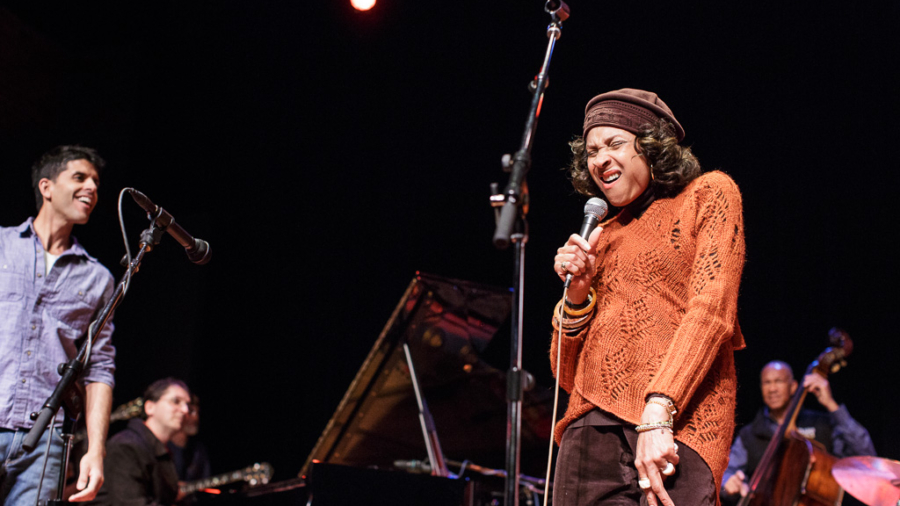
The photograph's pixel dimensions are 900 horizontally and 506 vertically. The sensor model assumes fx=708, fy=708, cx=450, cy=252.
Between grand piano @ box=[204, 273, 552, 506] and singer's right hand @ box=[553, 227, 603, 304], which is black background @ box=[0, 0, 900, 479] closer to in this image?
grand piano @ box=[204, 273, 552, 506]

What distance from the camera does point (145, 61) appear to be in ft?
18.3

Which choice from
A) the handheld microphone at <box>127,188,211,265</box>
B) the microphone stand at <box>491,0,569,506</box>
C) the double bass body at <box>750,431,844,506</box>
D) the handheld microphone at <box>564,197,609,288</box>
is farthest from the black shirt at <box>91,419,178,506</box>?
the double bass body at <box>750,431,844,506</box>

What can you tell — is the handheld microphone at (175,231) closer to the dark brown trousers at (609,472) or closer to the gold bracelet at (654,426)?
the dark brown trousers at (609,472)

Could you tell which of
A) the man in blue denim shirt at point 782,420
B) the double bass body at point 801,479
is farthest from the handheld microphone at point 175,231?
the man in blue denim shirt at point 782,420

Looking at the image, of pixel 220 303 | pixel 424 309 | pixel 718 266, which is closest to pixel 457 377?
pixel 424 309

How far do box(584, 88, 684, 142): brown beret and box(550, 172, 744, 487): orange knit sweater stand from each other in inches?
7.7

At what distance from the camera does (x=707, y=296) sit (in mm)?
1457

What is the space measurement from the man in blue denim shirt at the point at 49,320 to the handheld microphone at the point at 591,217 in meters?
1.85

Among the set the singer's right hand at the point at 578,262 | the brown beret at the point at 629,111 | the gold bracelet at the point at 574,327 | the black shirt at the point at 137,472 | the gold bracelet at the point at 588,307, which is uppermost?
the brown beret at the point at 629,111

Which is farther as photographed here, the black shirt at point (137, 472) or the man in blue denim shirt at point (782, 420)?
the man in blue denim shirt at point (782, 420)

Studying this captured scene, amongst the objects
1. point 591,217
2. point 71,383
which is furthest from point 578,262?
point 71,383

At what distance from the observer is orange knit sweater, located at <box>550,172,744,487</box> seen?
1433 millimetres

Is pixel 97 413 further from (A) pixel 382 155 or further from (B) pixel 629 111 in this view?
(A) pixel 382 155

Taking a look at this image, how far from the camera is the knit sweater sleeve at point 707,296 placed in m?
1.41
